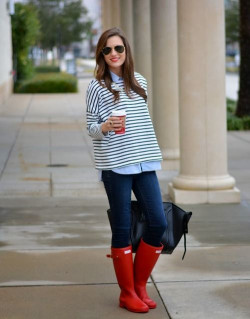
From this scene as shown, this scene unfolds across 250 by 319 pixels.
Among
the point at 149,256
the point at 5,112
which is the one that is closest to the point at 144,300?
the point at 149,256

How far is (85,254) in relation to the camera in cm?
697

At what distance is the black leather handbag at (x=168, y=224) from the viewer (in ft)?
17.6

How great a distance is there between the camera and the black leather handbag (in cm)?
536

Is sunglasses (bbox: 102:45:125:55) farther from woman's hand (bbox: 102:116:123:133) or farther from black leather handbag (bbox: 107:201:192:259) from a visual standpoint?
black leather handbag (bbox: 107:201:192:259)

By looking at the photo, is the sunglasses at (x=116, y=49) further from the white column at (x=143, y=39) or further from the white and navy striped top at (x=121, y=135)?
the white column at (x=143, y=39)

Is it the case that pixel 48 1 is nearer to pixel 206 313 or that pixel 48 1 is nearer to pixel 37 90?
pixel 37 90

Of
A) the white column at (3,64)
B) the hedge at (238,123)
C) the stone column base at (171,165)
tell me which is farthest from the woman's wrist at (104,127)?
the white column at (3,64)

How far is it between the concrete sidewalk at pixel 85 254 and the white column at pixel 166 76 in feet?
2.50

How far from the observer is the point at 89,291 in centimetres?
585

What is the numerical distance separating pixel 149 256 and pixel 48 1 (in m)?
72.5

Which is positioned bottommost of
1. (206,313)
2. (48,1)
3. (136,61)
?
(206,313)

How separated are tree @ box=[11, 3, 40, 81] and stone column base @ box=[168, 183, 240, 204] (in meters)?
31.5

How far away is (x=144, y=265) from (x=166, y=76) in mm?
7179

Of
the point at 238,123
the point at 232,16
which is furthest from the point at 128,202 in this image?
the point at 232,16
